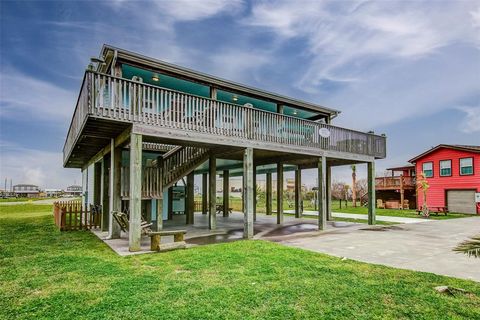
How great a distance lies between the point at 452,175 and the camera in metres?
25.3

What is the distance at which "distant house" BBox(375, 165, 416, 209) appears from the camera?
1123 inches

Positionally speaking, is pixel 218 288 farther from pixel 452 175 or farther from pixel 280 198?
pixel 452 175

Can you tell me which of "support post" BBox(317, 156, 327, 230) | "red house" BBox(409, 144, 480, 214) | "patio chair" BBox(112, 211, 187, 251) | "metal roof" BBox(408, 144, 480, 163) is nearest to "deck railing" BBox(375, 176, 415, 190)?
"red house" BBox(409, 144, 480, 214)

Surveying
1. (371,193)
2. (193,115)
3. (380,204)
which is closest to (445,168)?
(380,204)

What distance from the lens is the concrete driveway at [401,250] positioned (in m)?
6.25

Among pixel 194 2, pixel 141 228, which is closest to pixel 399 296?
pixel 141 228

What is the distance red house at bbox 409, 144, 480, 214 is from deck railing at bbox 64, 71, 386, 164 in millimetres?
16756

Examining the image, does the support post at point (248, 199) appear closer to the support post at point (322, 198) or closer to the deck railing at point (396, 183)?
the support post at point (322, 198)

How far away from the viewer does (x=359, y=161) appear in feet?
47.3

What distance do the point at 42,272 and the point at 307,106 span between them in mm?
12215

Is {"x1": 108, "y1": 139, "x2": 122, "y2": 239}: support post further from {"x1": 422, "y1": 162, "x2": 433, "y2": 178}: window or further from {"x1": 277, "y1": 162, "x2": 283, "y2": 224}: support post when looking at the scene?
{"x1": 422, "y1": 162, "x2": 433, "y2": 178}: window

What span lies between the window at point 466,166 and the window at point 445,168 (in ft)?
3.27

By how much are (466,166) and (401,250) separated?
72.0 feet

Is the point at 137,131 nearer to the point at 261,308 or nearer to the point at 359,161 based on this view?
the point at 261,308
